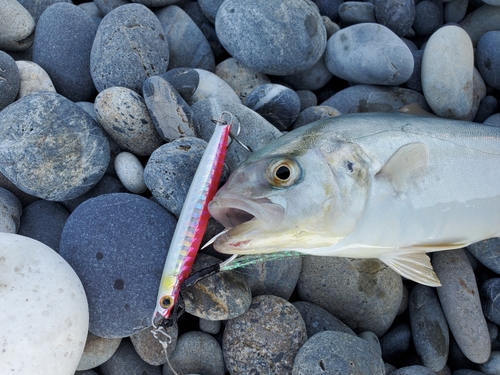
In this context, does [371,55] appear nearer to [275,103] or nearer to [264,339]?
[275,103]

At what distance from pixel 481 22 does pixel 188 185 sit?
12.7 ft

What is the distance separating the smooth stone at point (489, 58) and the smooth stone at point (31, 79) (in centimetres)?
417

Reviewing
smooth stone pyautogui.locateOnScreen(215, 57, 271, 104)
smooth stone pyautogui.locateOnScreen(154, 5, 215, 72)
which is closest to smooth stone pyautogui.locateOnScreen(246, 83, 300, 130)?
smooth stone pyautogui.locateOnScreen(215, 57, 271, 104)

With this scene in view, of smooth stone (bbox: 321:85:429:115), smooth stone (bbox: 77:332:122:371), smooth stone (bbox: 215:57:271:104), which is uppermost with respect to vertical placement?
smooth stone (bbox: 215:57:271:104)

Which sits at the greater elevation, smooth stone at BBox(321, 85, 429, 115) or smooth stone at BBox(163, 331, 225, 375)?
smooth stone at BBox(321, 85, 429, 115)

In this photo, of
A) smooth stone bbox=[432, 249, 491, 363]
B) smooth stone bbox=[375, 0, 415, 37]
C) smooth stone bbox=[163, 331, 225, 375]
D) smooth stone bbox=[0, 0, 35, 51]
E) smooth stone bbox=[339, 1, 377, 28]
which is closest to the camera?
smooth stone bbox=[163, 331, 225, 375]

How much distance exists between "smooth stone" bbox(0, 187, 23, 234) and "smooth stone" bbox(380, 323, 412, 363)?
3057 millimetres

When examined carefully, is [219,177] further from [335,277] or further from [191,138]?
[335,277]

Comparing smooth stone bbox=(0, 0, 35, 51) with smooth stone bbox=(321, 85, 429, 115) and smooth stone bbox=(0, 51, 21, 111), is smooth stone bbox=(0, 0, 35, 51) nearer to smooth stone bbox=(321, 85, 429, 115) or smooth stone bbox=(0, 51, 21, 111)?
smooth stone bbox=(0, 51, 21, 111)

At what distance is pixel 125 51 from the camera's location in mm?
3527

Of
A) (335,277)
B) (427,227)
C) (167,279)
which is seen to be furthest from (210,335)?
(427,227)

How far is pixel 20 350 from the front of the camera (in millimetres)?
2344

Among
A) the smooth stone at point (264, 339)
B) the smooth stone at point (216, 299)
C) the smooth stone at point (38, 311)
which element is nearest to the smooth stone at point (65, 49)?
the smooth stone at point (38, 311)

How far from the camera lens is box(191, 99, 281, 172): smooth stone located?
3.48 metres
